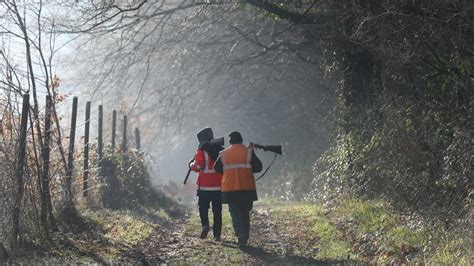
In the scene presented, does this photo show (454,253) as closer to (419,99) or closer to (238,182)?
(238,182)

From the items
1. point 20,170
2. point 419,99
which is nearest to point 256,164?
point 419,99

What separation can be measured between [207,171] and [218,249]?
183 cm

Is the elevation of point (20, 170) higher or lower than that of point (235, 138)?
lower

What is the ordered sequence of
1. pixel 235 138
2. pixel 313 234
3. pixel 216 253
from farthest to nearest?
pixel 313 234, pixel 235 138, pixel 216 253

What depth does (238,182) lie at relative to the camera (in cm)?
1218

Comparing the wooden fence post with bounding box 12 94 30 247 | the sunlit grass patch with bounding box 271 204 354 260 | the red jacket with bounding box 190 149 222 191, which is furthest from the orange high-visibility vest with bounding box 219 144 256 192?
the wooden fence post with bounding box 12 94 30 247

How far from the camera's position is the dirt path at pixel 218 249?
10406 millimetres

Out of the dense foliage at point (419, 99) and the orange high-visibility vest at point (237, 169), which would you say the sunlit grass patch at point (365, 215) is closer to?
the dense foliage at point (419, 99)

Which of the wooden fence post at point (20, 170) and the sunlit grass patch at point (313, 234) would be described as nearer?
the wooden fence post at point (20, 170)

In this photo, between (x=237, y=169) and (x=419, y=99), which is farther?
(x=419, y=99)

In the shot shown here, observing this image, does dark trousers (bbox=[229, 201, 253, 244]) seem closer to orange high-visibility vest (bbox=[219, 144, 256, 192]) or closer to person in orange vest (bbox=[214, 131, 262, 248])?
person in orange vest (bbox=[214, 131, 262, 248])

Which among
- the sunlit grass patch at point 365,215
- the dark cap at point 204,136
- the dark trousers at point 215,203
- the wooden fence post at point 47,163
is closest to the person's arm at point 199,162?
the dark cap at point 204,136

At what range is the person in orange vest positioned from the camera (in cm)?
1219

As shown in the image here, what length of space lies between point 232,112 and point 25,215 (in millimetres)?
32275
